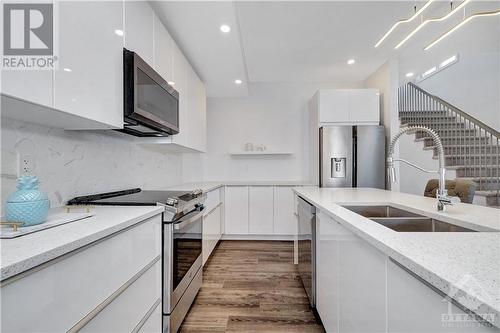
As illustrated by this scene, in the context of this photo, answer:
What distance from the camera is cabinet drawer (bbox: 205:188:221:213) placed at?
2821 mm

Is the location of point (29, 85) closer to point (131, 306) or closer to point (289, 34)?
point (131, 306)

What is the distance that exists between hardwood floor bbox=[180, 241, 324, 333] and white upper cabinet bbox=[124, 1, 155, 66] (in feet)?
6.50

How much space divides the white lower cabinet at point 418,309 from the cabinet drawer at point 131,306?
100cm

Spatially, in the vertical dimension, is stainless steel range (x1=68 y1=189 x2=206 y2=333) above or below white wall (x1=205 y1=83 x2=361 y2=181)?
below

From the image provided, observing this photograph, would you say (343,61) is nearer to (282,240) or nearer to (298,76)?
(298,76)

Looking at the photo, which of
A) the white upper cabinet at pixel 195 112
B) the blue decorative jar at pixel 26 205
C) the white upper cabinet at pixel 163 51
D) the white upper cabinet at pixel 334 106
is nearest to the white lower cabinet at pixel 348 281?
the blue decorative jar at pixel 26 205

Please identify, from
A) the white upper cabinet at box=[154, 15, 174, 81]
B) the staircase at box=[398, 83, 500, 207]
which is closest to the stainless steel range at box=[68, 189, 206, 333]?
the white upper cabinet at box=[154, 15, 174, 81]

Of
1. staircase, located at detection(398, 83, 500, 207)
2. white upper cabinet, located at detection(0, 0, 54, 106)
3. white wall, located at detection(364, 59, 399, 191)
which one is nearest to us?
white upper cabinet, located at detection(0, 0, 54, 106)

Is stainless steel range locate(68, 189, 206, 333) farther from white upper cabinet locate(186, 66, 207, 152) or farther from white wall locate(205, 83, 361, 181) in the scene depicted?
white wall locate(205, 83, 361, 181)

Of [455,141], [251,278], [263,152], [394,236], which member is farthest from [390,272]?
[455,141]

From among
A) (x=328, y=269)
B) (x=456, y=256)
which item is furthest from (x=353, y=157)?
(x=456, y=256)

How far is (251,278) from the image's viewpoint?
8.34 feet

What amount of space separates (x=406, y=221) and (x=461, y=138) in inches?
198

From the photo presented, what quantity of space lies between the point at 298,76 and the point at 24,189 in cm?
394
